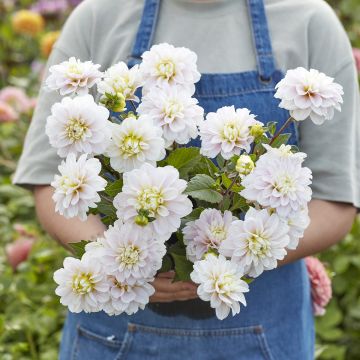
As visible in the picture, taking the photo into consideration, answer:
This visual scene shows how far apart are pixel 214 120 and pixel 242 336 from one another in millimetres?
487

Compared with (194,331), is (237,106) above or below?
above

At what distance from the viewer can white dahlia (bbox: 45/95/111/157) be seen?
86 cm

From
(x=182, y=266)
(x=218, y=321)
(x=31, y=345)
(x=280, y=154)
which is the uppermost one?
(x=280, y=154)

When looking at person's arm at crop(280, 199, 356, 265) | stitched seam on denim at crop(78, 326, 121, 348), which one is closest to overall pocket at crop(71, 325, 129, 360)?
stitched seam on denim at crop(78, 326, 121, 348)

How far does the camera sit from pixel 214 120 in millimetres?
890

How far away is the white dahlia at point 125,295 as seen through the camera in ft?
2.93

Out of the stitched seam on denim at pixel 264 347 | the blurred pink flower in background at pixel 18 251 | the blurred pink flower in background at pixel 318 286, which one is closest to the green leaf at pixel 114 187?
the stitched seam on denim at pixel 264 347

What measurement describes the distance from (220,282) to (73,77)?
296 mm

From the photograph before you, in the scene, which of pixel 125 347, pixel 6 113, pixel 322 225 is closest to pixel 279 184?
pixel 322 225

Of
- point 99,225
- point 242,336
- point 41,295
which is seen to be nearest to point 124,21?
point 99,225

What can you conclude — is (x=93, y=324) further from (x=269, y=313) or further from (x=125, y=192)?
(x=125, y=192)

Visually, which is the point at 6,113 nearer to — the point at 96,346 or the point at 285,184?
the point at 96,346

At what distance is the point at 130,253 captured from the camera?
2.84ft

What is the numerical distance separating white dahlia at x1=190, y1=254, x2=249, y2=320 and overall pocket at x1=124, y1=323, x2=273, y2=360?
388mm
